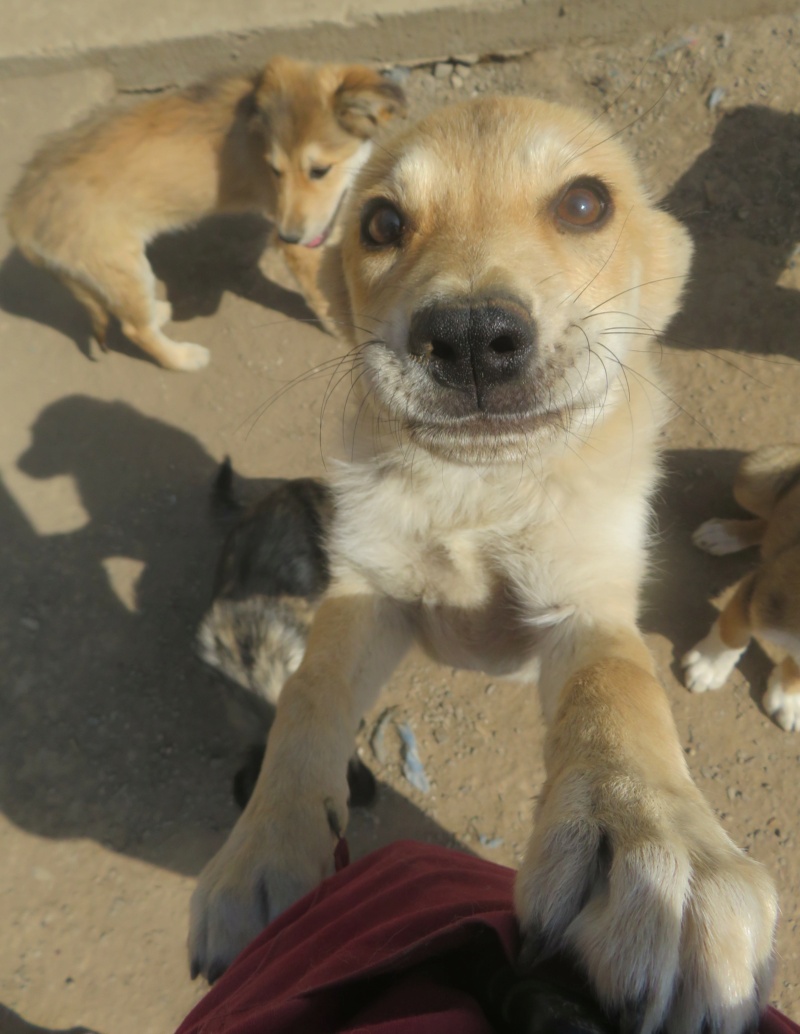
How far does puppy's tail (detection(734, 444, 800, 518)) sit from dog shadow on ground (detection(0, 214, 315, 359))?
10.3ft

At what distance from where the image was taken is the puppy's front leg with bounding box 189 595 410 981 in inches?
76.5

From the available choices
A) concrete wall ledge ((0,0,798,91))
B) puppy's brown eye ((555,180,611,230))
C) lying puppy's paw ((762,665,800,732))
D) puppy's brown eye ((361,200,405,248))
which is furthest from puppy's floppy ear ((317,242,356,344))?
concrete wall ledge ((0,0,798,91))

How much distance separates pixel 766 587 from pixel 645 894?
6.52 ft

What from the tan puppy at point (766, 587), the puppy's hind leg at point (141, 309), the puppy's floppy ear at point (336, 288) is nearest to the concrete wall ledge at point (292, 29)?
the puppy's hind leg at point (141, 309)

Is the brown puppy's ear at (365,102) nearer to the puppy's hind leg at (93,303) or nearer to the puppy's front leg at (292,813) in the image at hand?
the puppy's hind leg at (93,303)

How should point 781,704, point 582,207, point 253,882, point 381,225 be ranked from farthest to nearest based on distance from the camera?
point 781,704 < point 381,225 < point 582,207 < point 253,882

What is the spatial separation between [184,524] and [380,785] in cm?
212

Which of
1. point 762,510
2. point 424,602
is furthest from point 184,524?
point 762,510

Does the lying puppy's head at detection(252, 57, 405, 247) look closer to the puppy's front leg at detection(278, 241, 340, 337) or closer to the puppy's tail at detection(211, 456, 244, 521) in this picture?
the puppy's front leg at detection(278, 241, 340, 337)

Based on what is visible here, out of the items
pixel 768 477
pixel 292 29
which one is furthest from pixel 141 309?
pixel 768 477

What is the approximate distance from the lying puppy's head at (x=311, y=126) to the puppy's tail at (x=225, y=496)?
157cm

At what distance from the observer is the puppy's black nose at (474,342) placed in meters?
1.69

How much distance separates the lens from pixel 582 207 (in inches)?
87.7

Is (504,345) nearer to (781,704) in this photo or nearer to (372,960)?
(372,960)
